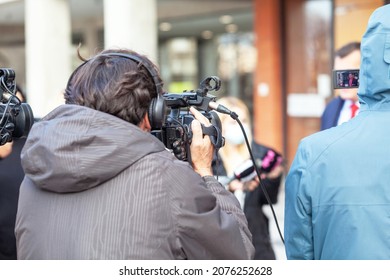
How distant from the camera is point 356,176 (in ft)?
7.11

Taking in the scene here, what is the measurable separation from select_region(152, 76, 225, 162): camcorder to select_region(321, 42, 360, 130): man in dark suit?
243 cm

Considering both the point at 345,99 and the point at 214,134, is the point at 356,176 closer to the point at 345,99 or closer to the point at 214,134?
the point at 214,134

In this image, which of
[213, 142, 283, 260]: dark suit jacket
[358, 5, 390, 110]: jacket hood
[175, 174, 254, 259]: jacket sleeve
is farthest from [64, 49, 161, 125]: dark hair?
[213, 142, 283, 260]: dark suit jacket

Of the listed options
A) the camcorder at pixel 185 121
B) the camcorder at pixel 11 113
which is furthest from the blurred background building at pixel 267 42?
the camcorder at pixel 185 121

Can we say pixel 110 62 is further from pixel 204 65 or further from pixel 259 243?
pixel 204 65

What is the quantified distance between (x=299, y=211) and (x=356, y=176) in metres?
0.26

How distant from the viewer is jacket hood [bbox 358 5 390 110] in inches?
86.8

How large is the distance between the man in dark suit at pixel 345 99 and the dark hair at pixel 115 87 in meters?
2.83

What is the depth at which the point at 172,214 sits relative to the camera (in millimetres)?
1878

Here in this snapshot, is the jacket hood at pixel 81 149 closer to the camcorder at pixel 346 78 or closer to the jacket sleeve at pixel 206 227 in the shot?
Result: the jacket sleeve at pixel 206 227

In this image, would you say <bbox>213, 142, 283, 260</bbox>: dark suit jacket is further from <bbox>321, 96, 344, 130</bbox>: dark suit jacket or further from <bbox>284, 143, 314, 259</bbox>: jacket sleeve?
<bbox>284, 143, 314, 259</bbox>: jacket sleeve

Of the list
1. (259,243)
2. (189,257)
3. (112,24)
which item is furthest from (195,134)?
(112,24)

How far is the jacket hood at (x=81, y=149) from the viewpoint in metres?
1.83

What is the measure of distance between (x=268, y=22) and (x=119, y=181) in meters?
8.93
